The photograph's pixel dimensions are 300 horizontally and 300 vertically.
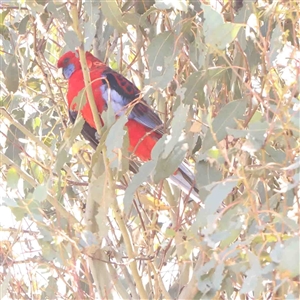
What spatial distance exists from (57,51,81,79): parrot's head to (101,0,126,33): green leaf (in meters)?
0.64

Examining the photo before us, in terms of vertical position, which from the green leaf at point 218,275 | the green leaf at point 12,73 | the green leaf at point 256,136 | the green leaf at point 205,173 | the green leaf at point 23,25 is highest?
the green leaf at point 23,25

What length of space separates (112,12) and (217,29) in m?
0.21

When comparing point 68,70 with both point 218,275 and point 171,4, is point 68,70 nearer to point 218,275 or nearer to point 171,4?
point 171,4

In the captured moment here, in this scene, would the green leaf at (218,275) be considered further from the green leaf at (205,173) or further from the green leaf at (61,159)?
the green leaf at (61,159)

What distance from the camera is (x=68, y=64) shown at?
1529 mm

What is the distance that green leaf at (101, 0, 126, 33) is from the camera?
0.84 meters

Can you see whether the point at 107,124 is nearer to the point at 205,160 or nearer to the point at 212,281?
the point at 205,160

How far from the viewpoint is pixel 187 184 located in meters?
1.16

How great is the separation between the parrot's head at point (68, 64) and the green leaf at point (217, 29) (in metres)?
0.83

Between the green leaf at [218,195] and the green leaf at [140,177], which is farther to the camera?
the green leaf at [140,177]

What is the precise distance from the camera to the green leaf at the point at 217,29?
2.28 feet

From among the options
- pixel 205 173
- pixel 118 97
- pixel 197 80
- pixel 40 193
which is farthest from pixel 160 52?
pixel 118 97

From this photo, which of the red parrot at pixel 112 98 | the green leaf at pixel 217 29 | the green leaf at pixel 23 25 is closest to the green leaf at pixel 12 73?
the green leaf at pixel 23 25

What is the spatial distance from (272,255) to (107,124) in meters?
0.36
